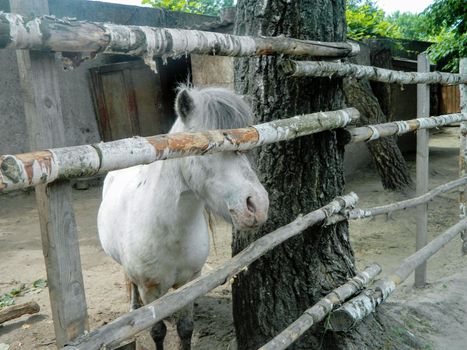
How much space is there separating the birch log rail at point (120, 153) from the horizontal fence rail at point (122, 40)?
11.1 inches

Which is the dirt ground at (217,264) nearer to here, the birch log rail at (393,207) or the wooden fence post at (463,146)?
the birch log rail at (393,207)

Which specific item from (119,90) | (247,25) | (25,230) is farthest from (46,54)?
(119,90)

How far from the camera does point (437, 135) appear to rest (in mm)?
13914

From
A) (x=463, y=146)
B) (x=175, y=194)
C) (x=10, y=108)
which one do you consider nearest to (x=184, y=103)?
(x=175, y=194)

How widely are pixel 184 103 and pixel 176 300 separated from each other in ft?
3.14

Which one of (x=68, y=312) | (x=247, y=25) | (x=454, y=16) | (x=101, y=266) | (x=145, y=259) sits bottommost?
(x=101, y=266)

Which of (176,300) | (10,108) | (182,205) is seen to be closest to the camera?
(176,300)

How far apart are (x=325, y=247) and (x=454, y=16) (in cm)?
835

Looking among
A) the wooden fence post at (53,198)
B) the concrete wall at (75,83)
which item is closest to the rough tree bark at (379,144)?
the concrete wall at (75,83)

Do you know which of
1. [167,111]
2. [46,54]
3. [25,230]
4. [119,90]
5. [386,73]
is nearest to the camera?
[46,54]

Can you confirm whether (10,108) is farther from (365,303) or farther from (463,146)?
(365,303)

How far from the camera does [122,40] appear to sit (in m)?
1.33

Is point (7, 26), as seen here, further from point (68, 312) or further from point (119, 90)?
point (119, 90)

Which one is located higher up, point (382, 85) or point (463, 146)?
point (382, 85)
